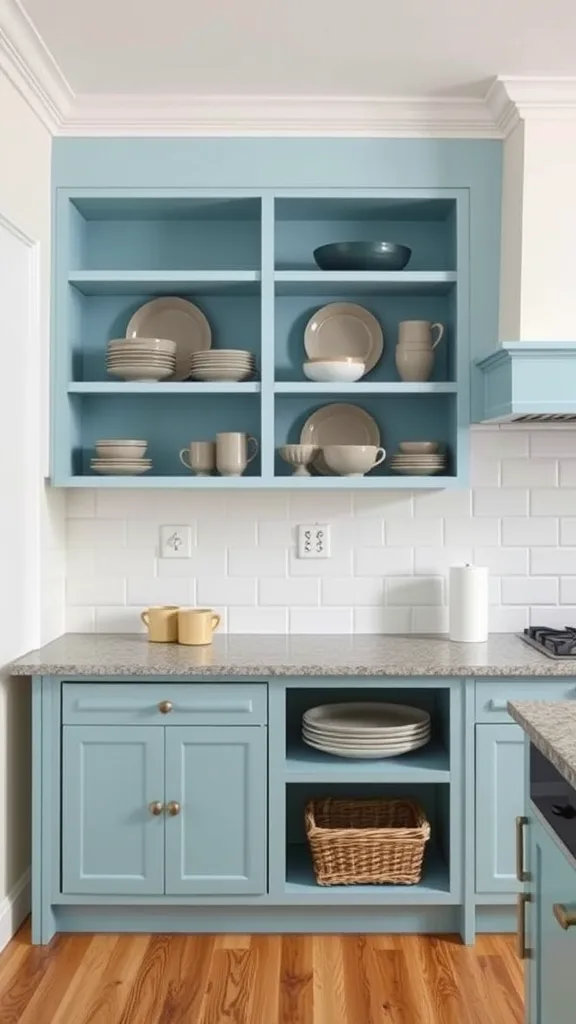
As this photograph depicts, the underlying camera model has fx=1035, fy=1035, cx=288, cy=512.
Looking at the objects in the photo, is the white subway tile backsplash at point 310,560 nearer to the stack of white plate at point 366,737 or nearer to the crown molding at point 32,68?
the stack of white plate at point 366,737

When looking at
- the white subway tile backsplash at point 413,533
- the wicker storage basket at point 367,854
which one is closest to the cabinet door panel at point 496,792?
the wicker storage basket at point 367,854

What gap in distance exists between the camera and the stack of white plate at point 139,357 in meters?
3.33

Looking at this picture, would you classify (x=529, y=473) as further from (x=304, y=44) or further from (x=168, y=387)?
(x=304, y=44)

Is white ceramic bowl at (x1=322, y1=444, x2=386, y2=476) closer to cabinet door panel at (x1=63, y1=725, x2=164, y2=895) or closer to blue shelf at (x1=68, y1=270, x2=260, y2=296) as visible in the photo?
blue shelf at (x1=68, y1=270, x2=260, y2=296)

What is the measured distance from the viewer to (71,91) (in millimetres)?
3186

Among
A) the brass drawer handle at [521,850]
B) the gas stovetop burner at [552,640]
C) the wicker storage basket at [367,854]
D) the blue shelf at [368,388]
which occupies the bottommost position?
the wicker storage basket at [367,854]

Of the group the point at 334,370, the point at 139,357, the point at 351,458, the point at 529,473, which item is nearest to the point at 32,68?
the point at 139,357

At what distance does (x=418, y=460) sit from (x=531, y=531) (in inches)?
21.4

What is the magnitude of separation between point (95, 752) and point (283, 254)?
178cm

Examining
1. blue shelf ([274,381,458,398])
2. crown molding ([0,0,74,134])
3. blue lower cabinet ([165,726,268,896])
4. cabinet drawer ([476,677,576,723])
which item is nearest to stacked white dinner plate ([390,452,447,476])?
blue shelf ([274,381,458,398])

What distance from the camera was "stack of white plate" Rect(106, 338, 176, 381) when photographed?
333 cm

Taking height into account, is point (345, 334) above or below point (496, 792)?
above

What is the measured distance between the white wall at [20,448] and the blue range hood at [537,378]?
4.68 ft

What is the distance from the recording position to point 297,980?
2768 millimetres
